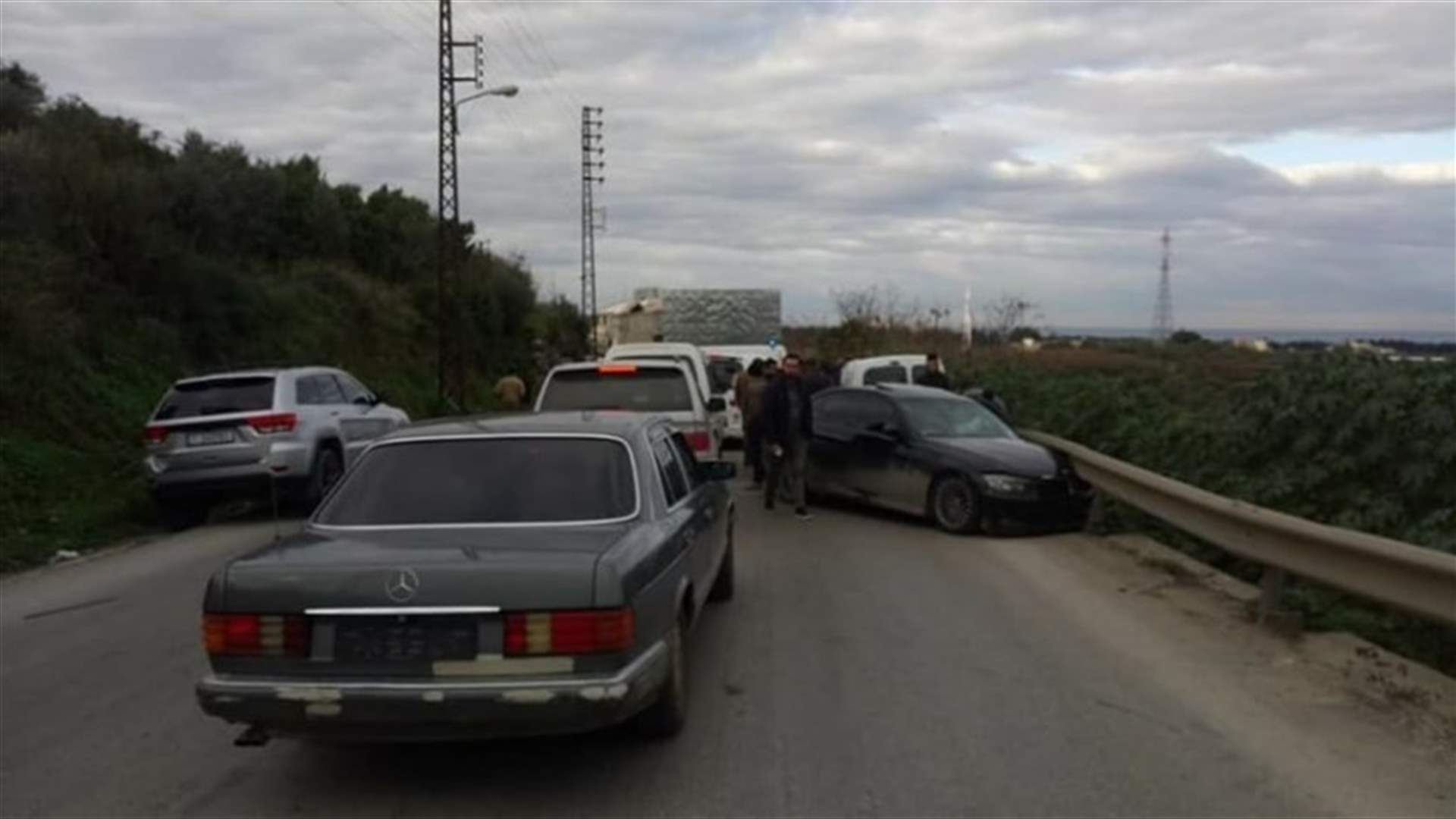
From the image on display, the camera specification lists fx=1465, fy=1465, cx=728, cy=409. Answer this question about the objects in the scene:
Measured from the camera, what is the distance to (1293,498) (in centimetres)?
1223

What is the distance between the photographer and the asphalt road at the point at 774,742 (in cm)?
583

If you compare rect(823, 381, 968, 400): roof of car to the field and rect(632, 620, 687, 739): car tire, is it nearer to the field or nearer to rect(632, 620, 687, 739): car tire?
the field

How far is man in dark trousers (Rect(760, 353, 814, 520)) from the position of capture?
16.0 metres

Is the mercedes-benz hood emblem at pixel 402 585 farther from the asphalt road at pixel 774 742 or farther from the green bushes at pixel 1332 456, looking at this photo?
the green bushes at pixel 1332 456

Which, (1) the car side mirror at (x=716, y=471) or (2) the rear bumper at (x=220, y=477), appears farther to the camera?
(2) the rear bumper at (x=220, y=477)

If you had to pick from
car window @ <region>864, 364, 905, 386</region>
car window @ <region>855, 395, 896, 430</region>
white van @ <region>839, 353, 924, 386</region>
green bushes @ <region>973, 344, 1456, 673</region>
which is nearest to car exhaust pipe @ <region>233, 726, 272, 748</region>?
green bushes @ <region>973, 344, 1456, 673</region>

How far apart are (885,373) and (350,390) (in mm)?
9057

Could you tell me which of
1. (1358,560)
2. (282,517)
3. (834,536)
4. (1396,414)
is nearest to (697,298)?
(282,517)

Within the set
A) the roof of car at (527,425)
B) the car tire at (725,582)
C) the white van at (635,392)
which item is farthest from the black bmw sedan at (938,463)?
the roof of car at (527,425)

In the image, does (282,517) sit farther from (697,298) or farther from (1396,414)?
(697,298)

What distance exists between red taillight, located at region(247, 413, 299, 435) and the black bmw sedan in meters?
5.86

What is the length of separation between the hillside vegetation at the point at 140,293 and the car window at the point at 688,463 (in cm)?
774

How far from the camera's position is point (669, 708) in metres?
6.44

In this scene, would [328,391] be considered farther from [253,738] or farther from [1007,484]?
[253,738]
